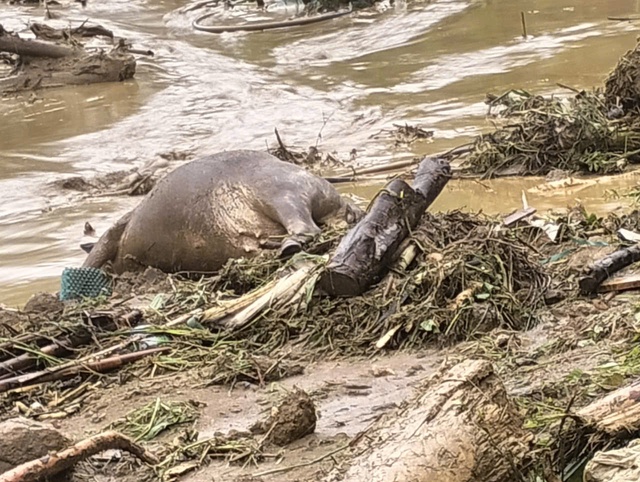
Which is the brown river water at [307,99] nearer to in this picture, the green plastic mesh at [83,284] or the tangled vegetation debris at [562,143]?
the tangled vegetation debris at [562,143]

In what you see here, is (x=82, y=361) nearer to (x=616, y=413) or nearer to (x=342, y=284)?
(x=342, y=284)

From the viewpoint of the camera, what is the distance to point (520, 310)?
465 centimetres

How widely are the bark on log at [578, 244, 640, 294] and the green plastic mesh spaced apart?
293 cm

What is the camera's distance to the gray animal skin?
6.79m

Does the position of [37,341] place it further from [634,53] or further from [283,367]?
[634,53]

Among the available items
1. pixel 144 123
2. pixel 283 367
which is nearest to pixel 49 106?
pixel 144 123

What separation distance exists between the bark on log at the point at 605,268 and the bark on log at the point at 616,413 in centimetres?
168

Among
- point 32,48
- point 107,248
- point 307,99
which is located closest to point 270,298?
point 107,248

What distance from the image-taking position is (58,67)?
15.6 m

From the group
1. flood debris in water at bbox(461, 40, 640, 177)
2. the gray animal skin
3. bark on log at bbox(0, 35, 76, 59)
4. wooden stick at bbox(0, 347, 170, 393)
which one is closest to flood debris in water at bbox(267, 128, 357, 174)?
flood debris in water at bbox(461, 40, 640, 177)

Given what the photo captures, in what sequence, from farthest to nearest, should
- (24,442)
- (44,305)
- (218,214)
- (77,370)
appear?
(218,214) → (44,305) → (77,370) → (24,442)

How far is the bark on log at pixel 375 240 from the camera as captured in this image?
16.5ft

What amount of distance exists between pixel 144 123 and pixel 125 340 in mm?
8200

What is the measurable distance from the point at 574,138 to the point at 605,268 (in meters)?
3.89
